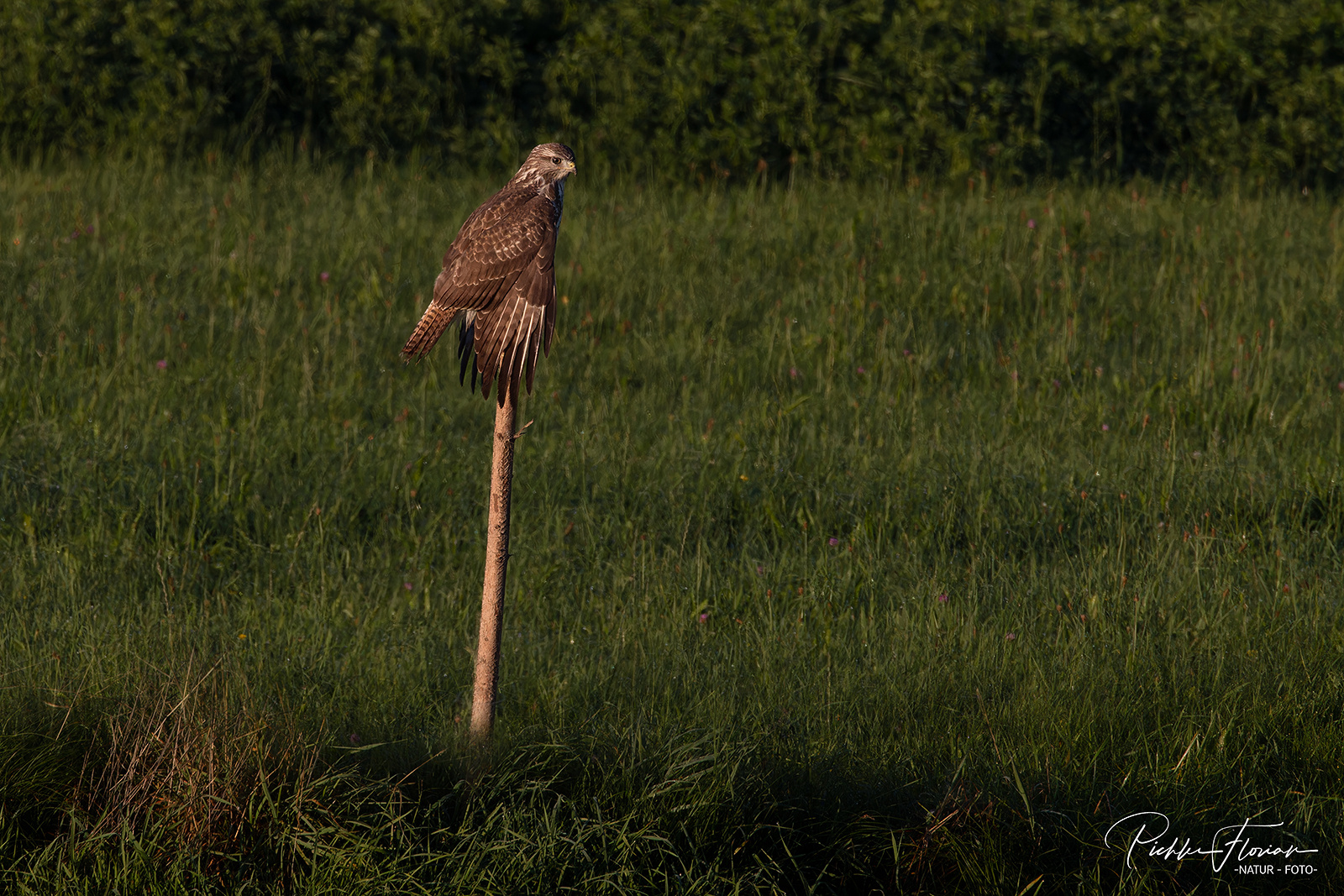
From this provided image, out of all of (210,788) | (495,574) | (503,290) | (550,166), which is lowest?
(210,788)

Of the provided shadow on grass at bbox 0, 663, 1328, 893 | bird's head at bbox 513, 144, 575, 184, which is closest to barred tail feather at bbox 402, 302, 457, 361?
bird's head at bbox 513, 144, 575, 184

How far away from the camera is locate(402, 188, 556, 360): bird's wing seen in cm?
341

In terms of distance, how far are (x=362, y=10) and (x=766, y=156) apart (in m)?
3.52

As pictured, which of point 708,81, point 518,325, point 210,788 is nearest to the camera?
point 518,325

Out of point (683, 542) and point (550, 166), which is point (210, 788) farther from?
point (683, 542)

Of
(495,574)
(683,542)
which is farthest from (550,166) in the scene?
(683,542)

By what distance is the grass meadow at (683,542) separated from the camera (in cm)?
367

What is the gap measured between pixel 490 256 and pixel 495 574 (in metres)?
0.82

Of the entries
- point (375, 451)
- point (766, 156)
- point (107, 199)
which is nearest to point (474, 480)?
point (375, 451)

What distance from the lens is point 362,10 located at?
1090 centimetres

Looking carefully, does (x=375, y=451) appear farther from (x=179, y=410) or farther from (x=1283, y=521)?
(x=1283, y=521)

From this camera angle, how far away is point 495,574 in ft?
11.3

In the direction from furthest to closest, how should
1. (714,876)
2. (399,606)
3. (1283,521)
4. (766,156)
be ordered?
(766,156), (1283,521), (399,606), (714,876)

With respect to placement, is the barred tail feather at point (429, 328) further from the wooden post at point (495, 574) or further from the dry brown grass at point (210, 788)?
the dry brown grass at point (210, 788)
